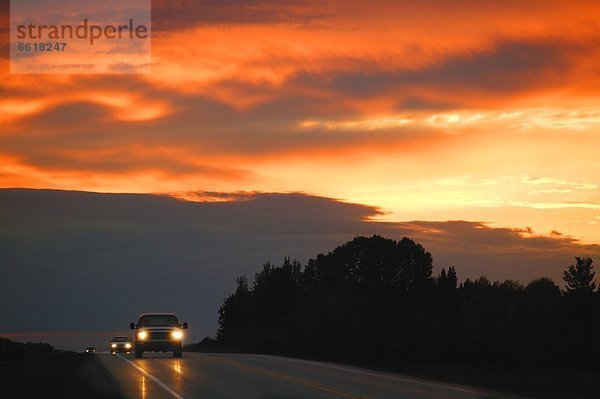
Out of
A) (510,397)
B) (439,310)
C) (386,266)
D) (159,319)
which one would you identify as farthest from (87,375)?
(439,310)

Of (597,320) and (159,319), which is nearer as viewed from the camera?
(159,319)

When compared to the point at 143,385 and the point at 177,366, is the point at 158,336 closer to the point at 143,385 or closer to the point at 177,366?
the point at 177,366

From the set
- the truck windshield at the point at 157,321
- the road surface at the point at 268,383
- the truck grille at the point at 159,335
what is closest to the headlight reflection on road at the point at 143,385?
the road surface at the point at 268,383

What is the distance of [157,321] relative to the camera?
144 feet

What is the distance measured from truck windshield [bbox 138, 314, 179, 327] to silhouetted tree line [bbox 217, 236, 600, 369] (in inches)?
1429

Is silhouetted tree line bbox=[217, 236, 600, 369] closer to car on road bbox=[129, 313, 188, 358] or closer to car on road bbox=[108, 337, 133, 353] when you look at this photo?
car on road bbox=[108, 337, 133, 353]

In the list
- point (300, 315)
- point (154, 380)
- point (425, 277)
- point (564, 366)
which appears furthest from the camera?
point (425, 277)

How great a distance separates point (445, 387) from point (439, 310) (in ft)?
378

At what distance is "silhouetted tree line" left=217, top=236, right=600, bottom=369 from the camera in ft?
286

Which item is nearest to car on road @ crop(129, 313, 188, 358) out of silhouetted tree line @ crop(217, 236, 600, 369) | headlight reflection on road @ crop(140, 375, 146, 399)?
headlight reflection on road @ crop(140, 375, 146, 399)

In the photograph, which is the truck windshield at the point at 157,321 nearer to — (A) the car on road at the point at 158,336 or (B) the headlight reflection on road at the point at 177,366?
(A) the car on road at the point at 158,336

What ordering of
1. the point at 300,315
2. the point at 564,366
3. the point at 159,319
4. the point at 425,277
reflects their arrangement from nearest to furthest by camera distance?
the point at 159,319
the point at 564,366
the point at 300,315
the point at 425,277

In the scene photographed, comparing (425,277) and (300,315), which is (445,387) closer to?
(300,315)

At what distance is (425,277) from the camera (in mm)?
131125
